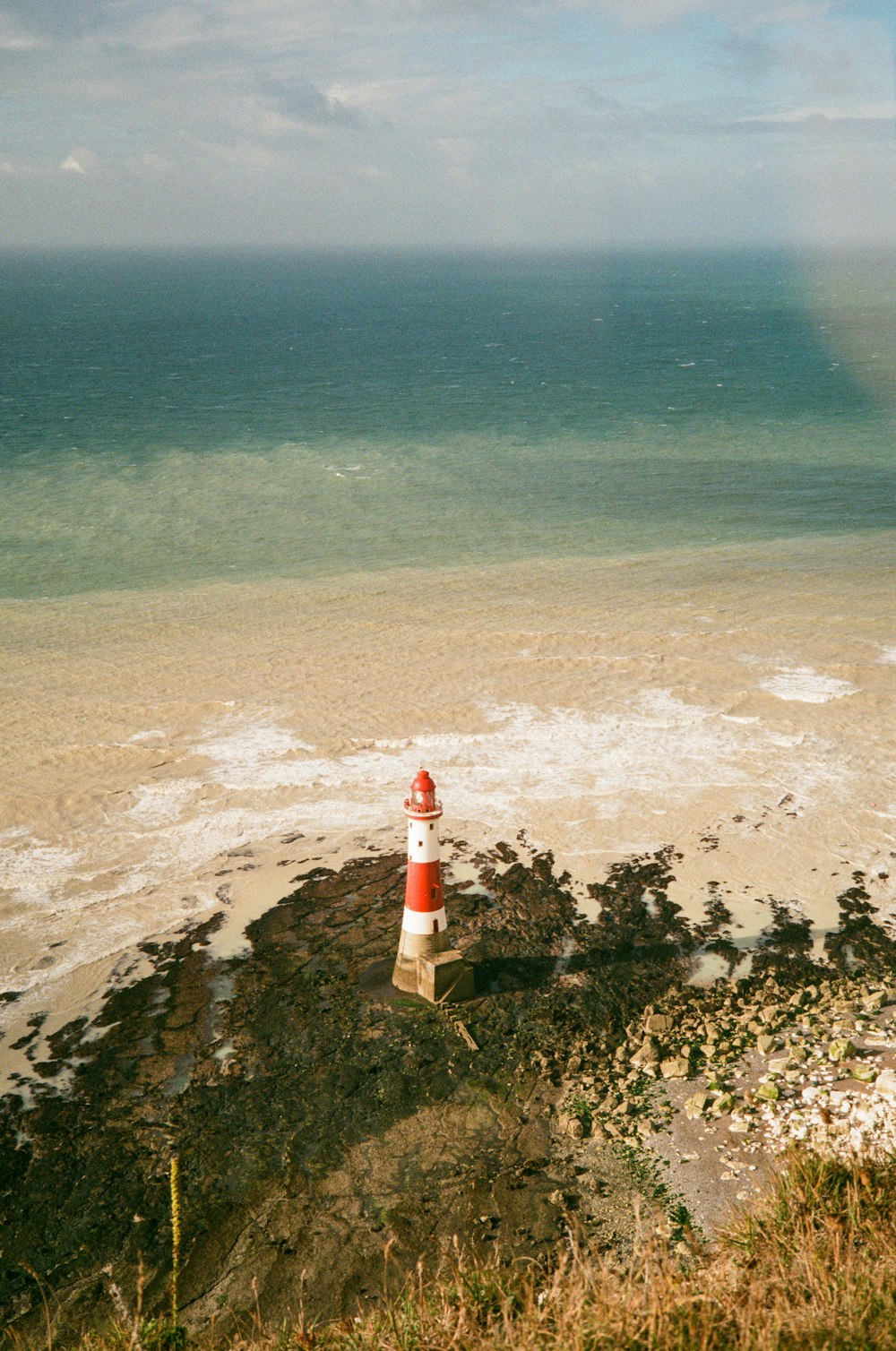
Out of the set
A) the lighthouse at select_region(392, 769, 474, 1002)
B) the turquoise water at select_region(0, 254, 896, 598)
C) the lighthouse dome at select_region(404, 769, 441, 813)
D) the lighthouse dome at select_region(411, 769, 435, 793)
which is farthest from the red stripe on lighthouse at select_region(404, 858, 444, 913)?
the turquoise water at select_region(0, 254, 896, 598)

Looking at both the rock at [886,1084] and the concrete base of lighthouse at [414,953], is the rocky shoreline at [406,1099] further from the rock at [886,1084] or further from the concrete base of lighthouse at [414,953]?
the concrete base of lighthouse at [414,953]

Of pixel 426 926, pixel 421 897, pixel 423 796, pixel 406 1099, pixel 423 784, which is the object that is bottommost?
pixel 406 1099

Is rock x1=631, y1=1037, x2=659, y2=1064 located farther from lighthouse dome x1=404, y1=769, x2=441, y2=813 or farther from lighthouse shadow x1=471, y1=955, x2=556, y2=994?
lighthouse dome x1=404, y1=769, x2=441, y2=813

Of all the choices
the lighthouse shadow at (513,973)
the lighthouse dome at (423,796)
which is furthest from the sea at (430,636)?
the lighthouse dome at (423,796)

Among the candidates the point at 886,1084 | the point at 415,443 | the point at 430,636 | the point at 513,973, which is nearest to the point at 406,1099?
the point at 513,973

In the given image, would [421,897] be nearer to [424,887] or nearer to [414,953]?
[424,887]

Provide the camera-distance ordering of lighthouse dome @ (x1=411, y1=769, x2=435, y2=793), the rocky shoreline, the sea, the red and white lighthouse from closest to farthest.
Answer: the rocky shoreline
lighthouse dome @ (x1=411, y1=769, x2=435, y2=793)
the red and white lighthouse
the sea
